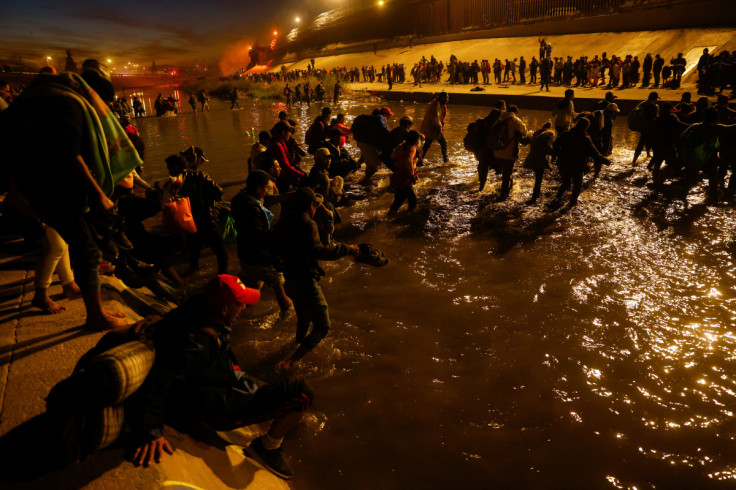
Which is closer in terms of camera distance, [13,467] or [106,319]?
[13,467]

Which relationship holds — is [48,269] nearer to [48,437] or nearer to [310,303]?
[310,303]

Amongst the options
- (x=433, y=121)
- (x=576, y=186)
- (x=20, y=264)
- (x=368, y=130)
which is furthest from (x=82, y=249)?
(x=433, y=121)

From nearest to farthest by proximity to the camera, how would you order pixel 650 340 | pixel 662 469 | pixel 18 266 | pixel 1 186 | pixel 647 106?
pixel 662 469 < pixel 1 186 < pixel 650 340 < pixel 18 266 < pixel 647 106

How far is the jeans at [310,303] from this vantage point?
145 inches

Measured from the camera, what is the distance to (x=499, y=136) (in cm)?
775

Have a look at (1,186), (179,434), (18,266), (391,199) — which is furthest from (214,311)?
(391,199)

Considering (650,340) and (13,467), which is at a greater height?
(13,467)

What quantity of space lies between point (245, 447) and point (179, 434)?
0.60 meters

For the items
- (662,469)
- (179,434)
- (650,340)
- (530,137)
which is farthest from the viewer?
(530,137)

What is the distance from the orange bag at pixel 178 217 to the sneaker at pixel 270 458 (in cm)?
292

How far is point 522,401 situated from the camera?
139 inches

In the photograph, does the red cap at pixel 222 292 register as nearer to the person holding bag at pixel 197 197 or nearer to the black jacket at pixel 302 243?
the black jacket at pixel 302 243

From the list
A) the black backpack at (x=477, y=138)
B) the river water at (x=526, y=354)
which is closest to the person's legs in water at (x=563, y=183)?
the river water at (x=526, y=354)

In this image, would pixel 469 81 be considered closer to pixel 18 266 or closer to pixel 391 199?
pixel 391 199
